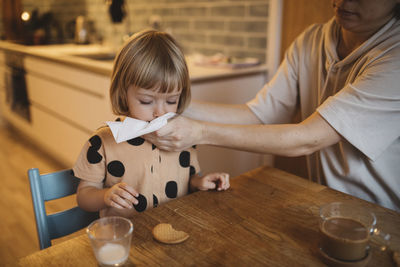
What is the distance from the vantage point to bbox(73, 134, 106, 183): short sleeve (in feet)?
3.54

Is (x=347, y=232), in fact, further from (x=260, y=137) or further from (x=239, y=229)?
(x=260, y=137)

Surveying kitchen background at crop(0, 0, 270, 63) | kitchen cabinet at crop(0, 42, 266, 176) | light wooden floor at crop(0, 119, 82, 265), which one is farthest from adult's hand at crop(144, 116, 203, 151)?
kitchen background at crop(0, 0, 270, 63)

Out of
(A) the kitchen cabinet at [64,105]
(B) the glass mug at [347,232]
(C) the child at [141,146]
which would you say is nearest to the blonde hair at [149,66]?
(C) the child at [141,146]

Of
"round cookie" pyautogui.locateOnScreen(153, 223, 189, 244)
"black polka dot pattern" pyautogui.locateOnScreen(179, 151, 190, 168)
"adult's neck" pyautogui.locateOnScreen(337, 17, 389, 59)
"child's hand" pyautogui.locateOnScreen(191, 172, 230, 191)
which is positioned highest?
"adult's neck" pyautogui.locateOnScreen(337, 17, 389, 59)

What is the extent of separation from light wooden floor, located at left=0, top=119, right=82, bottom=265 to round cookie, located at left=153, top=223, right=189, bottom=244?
3.83 ft

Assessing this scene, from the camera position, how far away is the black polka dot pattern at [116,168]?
3.62 ft

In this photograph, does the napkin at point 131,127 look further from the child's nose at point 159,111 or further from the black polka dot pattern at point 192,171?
the black polka dot pattern at point 192,171

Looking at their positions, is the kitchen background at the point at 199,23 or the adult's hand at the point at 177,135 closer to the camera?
the adult's hand at the point at 177,135

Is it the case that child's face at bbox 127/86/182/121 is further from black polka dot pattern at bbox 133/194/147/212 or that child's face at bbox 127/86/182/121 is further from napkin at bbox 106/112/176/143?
black polka dot pattern at bbox 133/194/147/212

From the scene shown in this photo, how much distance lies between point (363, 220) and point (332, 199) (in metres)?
0.24

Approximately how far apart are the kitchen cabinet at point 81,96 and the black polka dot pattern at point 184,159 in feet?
2.85

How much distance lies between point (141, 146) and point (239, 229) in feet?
1.43

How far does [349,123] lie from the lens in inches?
41.3

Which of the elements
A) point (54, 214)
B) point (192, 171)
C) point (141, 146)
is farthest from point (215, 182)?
point (54, 214)
